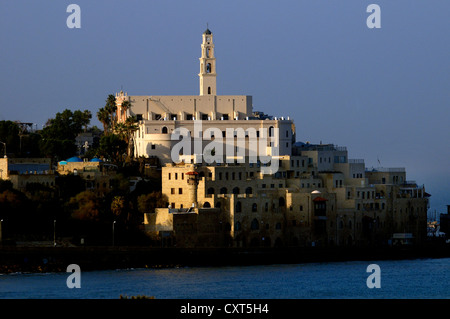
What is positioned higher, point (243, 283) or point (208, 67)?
Result: point (208, 67)

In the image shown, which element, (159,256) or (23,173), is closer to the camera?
(159,256)

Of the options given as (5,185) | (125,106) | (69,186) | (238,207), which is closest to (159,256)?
(238,207)

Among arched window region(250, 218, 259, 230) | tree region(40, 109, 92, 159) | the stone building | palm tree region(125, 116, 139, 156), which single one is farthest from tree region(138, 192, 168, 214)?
tree region(40, 109, 92, 159)

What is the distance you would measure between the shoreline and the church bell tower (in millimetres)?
27885

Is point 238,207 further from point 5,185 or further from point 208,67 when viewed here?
point 208,67

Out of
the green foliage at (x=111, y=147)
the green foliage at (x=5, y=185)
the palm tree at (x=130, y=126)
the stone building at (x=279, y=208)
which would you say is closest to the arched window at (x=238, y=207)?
the stone building at (x=279, y=208)

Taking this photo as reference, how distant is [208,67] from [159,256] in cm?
3356

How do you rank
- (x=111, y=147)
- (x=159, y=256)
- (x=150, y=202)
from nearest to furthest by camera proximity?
(x=159, y=256), (x=150, y=202), (x=111, y=147)

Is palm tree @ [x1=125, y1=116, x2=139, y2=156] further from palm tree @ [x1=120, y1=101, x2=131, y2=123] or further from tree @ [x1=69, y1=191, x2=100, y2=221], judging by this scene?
tree @ [x1=69, y1=191, x2=100, y2=221]

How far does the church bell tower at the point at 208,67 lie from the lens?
139875 millimetres

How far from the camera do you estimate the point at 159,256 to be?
11275 cm

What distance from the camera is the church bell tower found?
139875 millimetres
